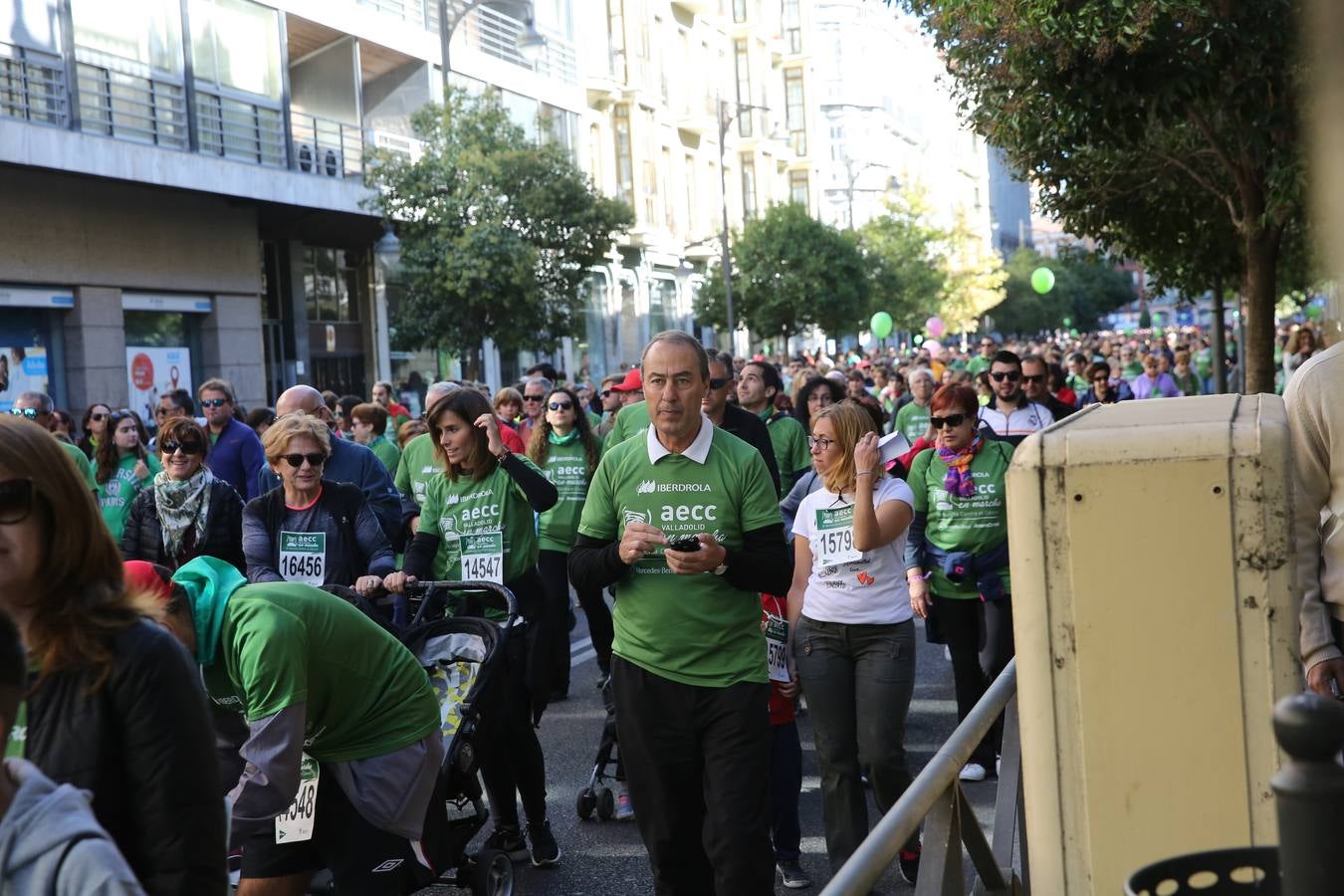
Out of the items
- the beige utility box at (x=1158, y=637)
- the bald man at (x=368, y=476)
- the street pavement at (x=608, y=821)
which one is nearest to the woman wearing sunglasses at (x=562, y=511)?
the street pavement at (x=608, y=821)

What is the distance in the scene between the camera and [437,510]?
729 cm

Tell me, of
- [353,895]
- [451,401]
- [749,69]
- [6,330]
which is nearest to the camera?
[353,895]

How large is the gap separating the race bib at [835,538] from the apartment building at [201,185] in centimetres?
1450

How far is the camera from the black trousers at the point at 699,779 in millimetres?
4699

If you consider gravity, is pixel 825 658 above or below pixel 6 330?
below

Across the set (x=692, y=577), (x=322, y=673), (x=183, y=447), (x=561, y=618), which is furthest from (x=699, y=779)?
(x=561, y=618)

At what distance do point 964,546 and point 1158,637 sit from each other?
496cm

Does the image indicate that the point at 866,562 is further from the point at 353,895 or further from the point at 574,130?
the point at 574,130

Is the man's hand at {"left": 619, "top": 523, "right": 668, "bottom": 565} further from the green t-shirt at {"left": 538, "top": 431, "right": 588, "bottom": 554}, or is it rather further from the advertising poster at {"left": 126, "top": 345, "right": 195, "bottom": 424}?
the advertising poster at {"left": 126, "top": 345, "right": 195, "bottom": 424}

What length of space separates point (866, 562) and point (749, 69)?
2264 inches

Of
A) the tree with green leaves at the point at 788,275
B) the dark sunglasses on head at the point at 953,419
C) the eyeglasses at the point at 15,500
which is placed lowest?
the dark sunglasses on head at the point at 953,419

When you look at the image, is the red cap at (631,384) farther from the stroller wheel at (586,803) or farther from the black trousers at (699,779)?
the black trousers at (699,779)

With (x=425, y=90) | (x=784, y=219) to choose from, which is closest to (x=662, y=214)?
(x=784, y=219)

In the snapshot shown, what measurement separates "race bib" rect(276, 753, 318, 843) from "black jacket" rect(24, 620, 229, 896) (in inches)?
77.0
